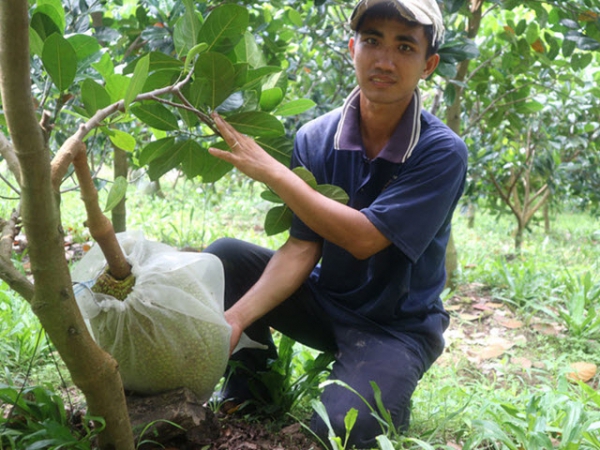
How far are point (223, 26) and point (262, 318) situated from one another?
93 centimetres

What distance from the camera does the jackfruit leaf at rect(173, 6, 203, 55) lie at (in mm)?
1271

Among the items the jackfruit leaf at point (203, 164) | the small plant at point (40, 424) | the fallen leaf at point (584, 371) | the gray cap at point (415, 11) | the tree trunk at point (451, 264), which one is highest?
the gray cap at point (415, 11)

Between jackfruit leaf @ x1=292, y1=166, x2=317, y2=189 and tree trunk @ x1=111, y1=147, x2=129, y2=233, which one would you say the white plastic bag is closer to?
jackfruit leaf @ x1=292, y1=166, x2=317, y2=189

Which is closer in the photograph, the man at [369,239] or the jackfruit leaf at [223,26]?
the jackfruit leaf at [223,26]

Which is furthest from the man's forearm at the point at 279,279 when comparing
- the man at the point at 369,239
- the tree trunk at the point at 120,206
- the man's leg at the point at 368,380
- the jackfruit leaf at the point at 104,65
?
the tree trunk at the point at 120,206

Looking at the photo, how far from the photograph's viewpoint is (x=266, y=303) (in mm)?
1733

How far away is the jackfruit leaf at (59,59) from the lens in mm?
1078

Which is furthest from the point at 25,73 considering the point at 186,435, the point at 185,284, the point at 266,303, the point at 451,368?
the point at 451,368

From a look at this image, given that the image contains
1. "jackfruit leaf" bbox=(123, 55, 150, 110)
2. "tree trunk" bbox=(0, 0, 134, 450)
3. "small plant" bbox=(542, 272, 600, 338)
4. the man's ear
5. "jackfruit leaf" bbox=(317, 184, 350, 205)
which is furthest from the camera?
"small plant" bbox=(542, 272, 600, 338)

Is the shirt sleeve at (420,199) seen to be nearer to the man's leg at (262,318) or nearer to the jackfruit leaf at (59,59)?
the man's leg at (262,318)

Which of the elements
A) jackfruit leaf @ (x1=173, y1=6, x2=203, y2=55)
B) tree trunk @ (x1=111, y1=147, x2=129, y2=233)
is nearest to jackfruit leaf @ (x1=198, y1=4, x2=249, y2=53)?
jackfruit leaf @ (x1=173, y1=6, x2=203, y2=55)

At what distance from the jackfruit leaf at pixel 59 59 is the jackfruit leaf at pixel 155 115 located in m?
0.26

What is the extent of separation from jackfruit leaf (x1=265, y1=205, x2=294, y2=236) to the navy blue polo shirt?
0.06m

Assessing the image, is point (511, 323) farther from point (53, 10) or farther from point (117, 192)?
point (53, 10)
